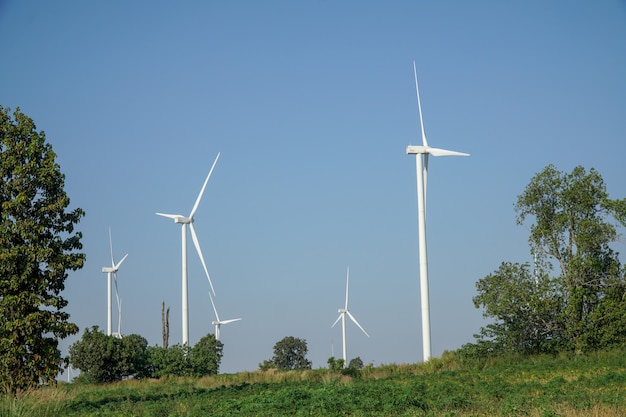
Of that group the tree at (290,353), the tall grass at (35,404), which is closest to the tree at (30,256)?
the tall grass at (35,404)

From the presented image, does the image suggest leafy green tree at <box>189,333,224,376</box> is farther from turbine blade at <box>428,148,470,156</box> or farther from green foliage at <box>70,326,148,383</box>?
turbine blade at <box>428,148,470,156</box>

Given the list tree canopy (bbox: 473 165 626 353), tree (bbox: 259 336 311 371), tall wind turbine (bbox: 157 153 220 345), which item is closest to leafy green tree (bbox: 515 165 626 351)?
tree canopy (bbox: 473 165 626 353)

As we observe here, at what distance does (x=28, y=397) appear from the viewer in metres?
31.1

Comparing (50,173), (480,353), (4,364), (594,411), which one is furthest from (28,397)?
(480,353)

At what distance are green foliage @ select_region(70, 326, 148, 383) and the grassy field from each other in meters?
16.6

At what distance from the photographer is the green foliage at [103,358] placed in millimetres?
59469

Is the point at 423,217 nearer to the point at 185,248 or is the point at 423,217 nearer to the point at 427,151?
the point at 427,151

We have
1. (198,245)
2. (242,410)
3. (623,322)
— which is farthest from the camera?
(198,245)

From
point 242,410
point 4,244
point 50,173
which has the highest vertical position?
point 50,173

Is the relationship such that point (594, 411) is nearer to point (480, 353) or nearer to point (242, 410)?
point (242, 410)

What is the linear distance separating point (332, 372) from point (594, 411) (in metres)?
26.1

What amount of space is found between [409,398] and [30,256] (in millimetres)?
15929

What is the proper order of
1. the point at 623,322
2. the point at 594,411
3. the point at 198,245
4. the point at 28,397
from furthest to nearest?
the point at 198,245 < the point at 623,322 < the point at 28,397 < the point at 594,411

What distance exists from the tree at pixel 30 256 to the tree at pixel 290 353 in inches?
2926
